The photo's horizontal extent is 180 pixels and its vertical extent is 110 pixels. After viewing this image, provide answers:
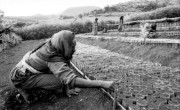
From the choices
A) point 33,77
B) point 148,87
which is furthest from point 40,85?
point 148,87

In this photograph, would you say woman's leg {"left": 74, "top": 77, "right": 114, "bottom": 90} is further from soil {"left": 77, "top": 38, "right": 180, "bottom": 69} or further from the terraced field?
soil {"left": 77, "top": 38, "right": 180, "bottom": 69}

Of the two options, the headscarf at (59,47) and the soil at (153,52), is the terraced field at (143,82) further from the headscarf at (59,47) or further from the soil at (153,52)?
the headscarf at (59,47)

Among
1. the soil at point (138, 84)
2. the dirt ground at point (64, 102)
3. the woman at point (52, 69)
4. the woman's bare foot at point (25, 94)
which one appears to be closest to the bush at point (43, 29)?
the soil at point (138, 84)

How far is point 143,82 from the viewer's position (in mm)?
4145

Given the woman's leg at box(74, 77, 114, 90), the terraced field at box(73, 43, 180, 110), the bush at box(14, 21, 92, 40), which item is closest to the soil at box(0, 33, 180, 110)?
the terraced field at box(73, 43, 180, 110)

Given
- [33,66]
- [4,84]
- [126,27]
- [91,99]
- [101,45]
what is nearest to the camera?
[33,66]

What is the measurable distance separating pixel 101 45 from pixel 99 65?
4.43 metres

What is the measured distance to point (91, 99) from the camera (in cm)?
329

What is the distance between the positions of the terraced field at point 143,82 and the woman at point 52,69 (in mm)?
941

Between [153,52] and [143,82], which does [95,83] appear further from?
[153,52]

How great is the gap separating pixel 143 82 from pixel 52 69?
2.49 m

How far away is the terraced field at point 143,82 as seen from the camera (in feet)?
9.93

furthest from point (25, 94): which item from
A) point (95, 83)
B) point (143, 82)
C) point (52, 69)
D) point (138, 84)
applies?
point (143, 82)

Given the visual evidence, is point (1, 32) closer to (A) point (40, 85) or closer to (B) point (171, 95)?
(A) point (40, 85)
